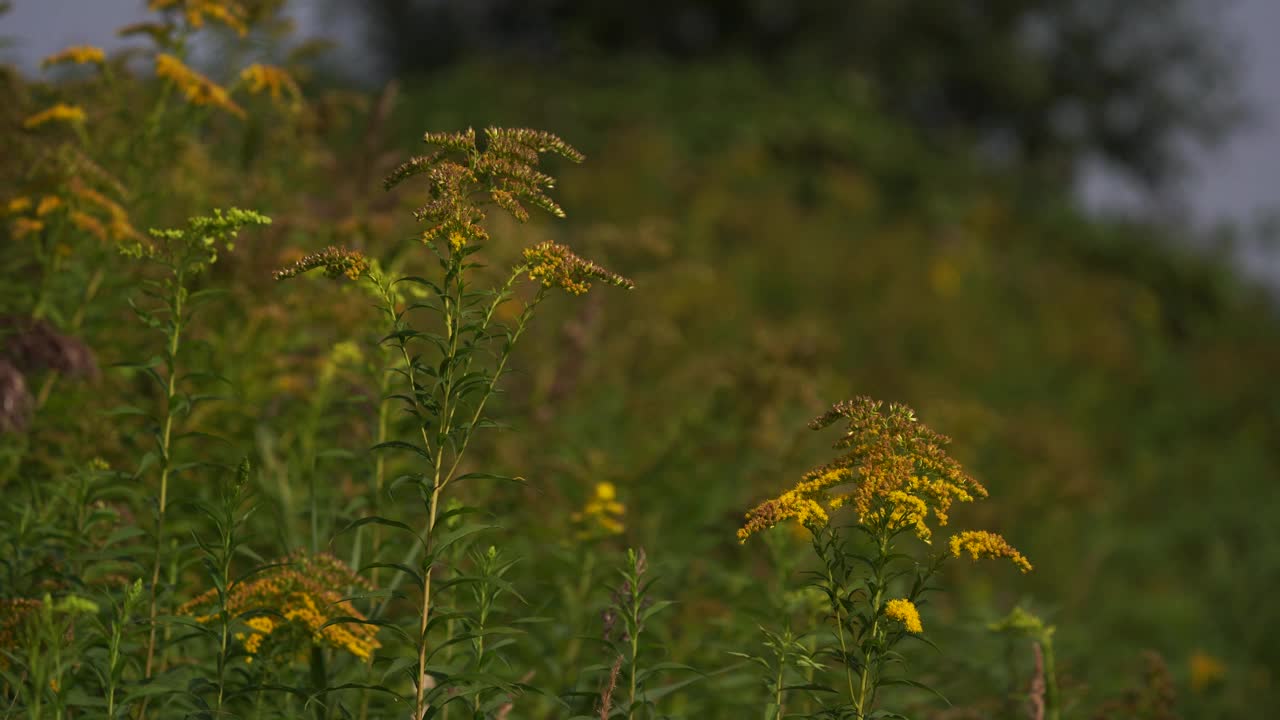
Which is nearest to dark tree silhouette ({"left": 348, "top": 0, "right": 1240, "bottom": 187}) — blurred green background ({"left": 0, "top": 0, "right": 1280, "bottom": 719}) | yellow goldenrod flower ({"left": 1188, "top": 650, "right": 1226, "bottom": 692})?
blurred green background ({"left": 0, "top": 0, "right": 1280, "bottom": 719})

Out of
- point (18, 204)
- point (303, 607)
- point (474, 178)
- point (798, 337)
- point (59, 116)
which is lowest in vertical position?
point (303, 607)

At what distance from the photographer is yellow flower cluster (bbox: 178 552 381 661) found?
92.6 inches

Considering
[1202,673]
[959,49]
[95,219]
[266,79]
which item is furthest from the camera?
[959,49]

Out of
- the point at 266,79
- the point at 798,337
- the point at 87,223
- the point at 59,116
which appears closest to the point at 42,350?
the point at 87,223

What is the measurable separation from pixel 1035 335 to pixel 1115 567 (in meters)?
3.59

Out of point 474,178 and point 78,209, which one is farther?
point 78,209

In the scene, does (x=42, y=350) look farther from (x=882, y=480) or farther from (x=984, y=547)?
(x=984, y=547)

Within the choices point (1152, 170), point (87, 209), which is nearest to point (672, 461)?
point (87, 209)

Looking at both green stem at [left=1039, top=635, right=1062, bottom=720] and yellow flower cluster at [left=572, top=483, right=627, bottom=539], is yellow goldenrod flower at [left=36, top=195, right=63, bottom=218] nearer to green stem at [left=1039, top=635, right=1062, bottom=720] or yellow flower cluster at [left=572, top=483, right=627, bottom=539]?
yellow flower cluster at [left=572, top=483, right=627, bottom=539]

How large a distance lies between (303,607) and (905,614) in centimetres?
119

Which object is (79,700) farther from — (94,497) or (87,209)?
(87,209)

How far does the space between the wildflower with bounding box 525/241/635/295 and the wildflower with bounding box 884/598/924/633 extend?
75 centimetres

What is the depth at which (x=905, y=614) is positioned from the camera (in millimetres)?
2104

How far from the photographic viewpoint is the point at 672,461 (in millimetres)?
5172
